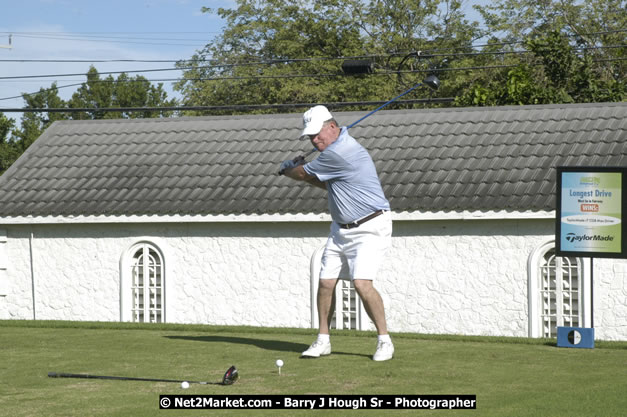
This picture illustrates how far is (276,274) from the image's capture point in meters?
18.7

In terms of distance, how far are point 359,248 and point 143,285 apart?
471 inches

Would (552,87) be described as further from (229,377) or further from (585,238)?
(229,377)

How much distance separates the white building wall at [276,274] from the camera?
1722 centimetres

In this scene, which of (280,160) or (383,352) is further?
(280,160)

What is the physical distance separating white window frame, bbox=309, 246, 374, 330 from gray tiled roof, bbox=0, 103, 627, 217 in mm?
1095

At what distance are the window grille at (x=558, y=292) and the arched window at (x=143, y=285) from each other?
7.34 meters

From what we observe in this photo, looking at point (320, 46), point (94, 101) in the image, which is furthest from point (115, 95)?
point (320, 46)

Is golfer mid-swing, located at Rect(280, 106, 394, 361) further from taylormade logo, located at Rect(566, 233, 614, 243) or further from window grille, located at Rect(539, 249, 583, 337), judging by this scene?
window grille, located at Rect(539, 249, 583, 337)

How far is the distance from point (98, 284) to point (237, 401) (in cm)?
1440

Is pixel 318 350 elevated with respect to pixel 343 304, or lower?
lower

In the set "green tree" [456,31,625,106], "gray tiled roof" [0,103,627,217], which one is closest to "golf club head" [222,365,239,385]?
"gray tiled roof" [0,103,627,217]

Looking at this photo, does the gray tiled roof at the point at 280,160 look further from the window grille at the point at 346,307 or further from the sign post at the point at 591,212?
the sign post at the point at 591,212

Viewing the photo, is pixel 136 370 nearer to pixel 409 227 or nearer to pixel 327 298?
pixel 327 298

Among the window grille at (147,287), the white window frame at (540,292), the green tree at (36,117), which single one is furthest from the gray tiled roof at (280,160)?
the green tree at (36,117)
